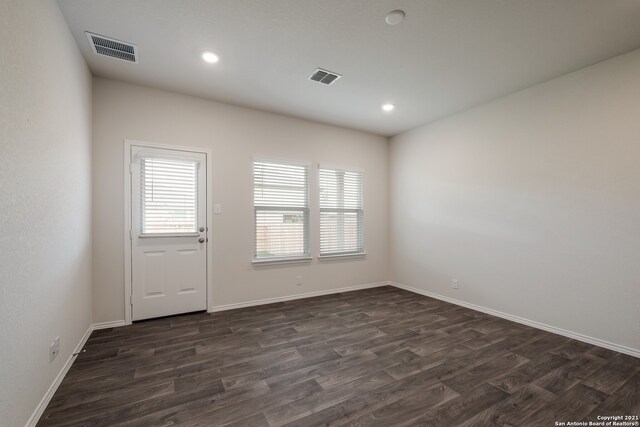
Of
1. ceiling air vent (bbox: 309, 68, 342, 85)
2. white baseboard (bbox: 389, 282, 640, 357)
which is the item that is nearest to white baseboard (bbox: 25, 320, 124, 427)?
ceiling air vent (bbox: 309, 68, 342, 85)

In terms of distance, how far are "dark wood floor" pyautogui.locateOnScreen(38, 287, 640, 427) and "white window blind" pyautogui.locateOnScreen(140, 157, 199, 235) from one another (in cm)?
116

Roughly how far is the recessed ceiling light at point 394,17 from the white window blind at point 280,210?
243 centimetres

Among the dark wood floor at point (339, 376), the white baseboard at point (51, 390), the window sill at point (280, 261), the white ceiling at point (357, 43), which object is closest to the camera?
the white baseboard at point (51, 390)

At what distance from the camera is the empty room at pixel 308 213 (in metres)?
1.78

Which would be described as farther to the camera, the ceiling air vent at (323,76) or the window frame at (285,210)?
the window frame at (285,210)

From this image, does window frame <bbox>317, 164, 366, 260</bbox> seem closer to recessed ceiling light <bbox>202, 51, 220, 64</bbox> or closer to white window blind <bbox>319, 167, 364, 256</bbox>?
white window blind <bbox>319, 167, 364, 256</bbox>

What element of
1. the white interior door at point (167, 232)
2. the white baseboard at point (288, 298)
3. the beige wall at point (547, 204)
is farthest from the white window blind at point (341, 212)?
the white interior door at point (167, 232)

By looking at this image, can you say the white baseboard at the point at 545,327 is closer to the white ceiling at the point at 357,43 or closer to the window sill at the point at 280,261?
the window sill at the point at 280,261

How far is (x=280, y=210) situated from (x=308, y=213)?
0.48 meters

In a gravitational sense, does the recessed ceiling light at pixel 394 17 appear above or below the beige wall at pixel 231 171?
above

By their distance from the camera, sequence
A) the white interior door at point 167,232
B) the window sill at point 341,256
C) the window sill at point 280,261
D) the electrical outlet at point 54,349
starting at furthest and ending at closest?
the window sill at point 341,256 → the window sill at point 280,261 → the white interior door at point 167,232 → the electrical outlet at point 54,349

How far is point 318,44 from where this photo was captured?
99.7 inches

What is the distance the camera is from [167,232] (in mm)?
3400

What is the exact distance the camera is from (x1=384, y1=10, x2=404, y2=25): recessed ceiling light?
2119mm
